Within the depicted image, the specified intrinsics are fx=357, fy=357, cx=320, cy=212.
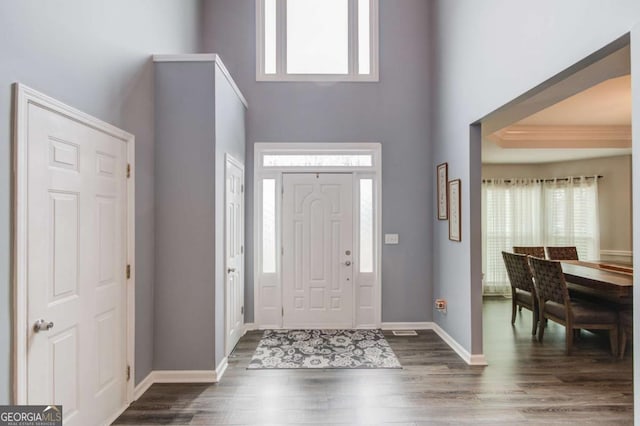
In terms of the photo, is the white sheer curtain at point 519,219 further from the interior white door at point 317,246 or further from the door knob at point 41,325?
the door knob at point 41,325

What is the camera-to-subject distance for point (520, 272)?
15.7ft

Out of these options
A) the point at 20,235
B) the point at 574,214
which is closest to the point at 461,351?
the point at 20,235

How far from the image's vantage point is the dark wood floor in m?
2.61

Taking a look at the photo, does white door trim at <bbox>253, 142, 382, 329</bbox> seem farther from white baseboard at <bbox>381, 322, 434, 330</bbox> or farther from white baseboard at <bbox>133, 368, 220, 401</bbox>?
white baseboard at <bbox>133, 368, 220, 401</bbox>

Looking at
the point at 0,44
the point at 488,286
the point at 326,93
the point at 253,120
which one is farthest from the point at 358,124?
the point at 488,286

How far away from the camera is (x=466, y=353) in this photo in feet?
11.9

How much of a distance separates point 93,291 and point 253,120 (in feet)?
9.81

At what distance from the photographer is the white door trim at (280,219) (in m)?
4.71

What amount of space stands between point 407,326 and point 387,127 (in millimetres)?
2644

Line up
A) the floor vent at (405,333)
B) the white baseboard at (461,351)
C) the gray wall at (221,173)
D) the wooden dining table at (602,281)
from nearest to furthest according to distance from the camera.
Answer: the gray wall at (221,173)
the white baseboard at (461,351)
the wooden dining table at (602,281)
the floor vent at (405,333)

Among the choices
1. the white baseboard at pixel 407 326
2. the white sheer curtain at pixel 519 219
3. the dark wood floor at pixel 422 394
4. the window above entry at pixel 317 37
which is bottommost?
the dark wood floor at pixel 422 394

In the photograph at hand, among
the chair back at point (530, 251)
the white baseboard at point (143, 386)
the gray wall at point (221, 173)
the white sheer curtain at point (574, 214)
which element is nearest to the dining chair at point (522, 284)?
the chair back at point (530, 251)

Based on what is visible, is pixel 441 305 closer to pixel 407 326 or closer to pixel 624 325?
pixel 407 326

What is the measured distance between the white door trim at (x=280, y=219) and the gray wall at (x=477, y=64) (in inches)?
30.4
